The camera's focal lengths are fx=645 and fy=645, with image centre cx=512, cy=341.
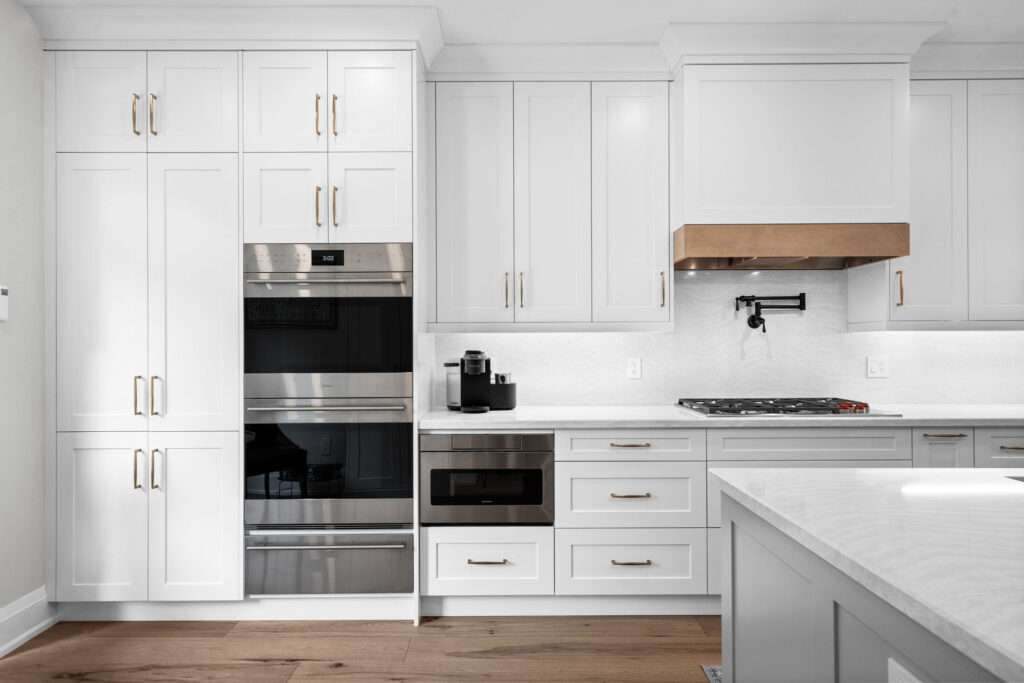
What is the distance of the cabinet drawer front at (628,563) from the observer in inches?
111

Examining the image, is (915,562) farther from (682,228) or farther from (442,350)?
(442,350)

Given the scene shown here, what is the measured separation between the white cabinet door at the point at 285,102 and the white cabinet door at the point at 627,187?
127 centimetres

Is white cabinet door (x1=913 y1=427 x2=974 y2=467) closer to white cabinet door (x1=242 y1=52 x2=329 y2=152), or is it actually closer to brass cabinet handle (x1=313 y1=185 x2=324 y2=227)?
brass cabinet handle (x1=313 y1=185 x2=324 y2=227)

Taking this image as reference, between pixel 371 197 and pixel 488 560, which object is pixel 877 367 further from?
pixel 371 197

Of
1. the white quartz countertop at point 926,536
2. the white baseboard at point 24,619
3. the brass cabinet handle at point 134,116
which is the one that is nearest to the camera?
the white quartz countertop at point 926,536

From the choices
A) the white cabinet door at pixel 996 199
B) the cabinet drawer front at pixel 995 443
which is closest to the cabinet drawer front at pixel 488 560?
the cabinet drawer front at pixel 995 443

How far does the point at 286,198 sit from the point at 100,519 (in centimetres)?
158

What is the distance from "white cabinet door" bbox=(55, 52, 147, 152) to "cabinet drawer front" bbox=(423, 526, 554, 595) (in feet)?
7.00

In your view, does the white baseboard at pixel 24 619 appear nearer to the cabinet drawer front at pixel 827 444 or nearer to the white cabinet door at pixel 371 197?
the white cabinet door at pixel 371 197

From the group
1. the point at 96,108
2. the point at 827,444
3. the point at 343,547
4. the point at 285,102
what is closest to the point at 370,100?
the point at 285,102

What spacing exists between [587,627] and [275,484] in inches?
58.1

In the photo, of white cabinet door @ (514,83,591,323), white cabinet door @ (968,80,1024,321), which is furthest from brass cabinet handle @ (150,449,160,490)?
white cabinet door @ (968,80,1024,321)

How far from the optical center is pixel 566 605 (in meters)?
2.88

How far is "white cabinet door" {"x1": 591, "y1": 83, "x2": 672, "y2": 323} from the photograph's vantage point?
10.2 ft
